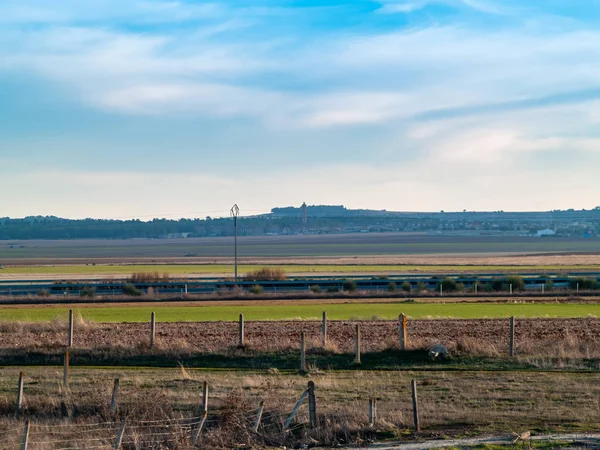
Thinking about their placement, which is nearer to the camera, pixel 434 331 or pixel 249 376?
pixel 249 376

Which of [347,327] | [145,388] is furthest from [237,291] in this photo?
[145,388]

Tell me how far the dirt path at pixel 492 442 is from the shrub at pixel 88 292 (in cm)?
5145

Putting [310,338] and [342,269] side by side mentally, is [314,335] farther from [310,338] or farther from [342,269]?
[342,269]

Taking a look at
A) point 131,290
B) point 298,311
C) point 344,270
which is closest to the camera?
point 298,311

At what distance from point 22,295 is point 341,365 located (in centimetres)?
4472

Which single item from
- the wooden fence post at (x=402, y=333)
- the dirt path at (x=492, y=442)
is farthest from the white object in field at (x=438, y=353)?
the dirt path at (x=492, y=442)

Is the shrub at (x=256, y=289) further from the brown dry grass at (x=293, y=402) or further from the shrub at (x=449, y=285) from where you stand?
the brown dry grass at (x=293, y=402)

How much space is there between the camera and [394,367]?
26.7m

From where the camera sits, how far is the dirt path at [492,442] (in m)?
15.9

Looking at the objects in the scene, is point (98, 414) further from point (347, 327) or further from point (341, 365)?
point (347, 327)

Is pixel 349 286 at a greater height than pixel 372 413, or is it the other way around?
pixel 372 413

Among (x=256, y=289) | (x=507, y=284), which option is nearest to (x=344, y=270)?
(x=507, y=284)

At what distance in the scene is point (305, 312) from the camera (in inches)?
1973

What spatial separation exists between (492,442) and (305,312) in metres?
34.1
